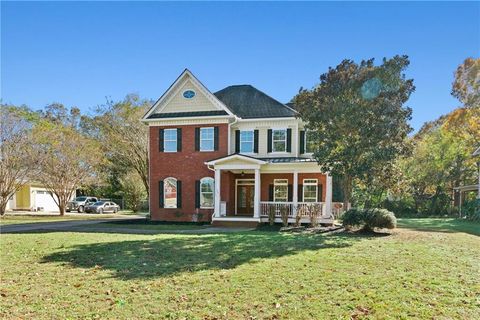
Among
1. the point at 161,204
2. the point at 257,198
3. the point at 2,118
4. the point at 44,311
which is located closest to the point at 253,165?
the point at 257,198

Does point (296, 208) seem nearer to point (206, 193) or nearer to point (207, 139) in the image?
point (206, 193)

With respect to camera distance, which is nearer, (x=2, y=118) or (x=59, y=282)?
(x=59, y=282)

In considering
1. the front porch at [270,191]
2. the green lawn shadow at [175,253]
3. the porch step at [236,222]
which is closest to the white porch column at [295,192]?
the front porch at [270,191]

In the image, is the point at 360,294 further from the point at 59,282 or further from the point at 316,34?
the point at 316,34

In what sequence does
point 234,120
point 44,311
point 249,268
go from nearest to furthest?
point 44,311 < point 249,268 < point 234,120

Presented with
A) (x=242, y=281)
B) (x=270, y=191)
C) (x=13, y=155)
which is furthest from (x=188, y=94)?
(x=242, y=281)

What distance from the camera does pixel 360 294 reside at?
217 inches

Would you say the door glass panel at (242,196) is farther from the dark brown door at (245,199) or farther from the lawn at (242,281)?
the lawn at (242,281)

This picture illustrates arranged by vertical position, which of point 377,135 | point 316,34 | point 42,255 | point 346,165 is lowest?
point 42,255

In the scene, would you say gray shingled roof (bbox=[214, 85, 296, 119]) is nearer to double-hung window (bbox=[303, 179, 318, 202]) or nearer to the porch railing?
double-hung window (bbox=[303, 179, 318, 202])

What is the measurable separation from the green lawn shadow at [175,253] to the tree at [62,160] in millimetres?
18466

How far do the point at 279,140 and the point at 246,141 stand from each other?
6.79 ft

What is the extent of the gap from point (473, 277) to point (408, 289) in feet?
6.37

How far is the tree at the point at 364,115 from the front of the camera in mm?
13555
